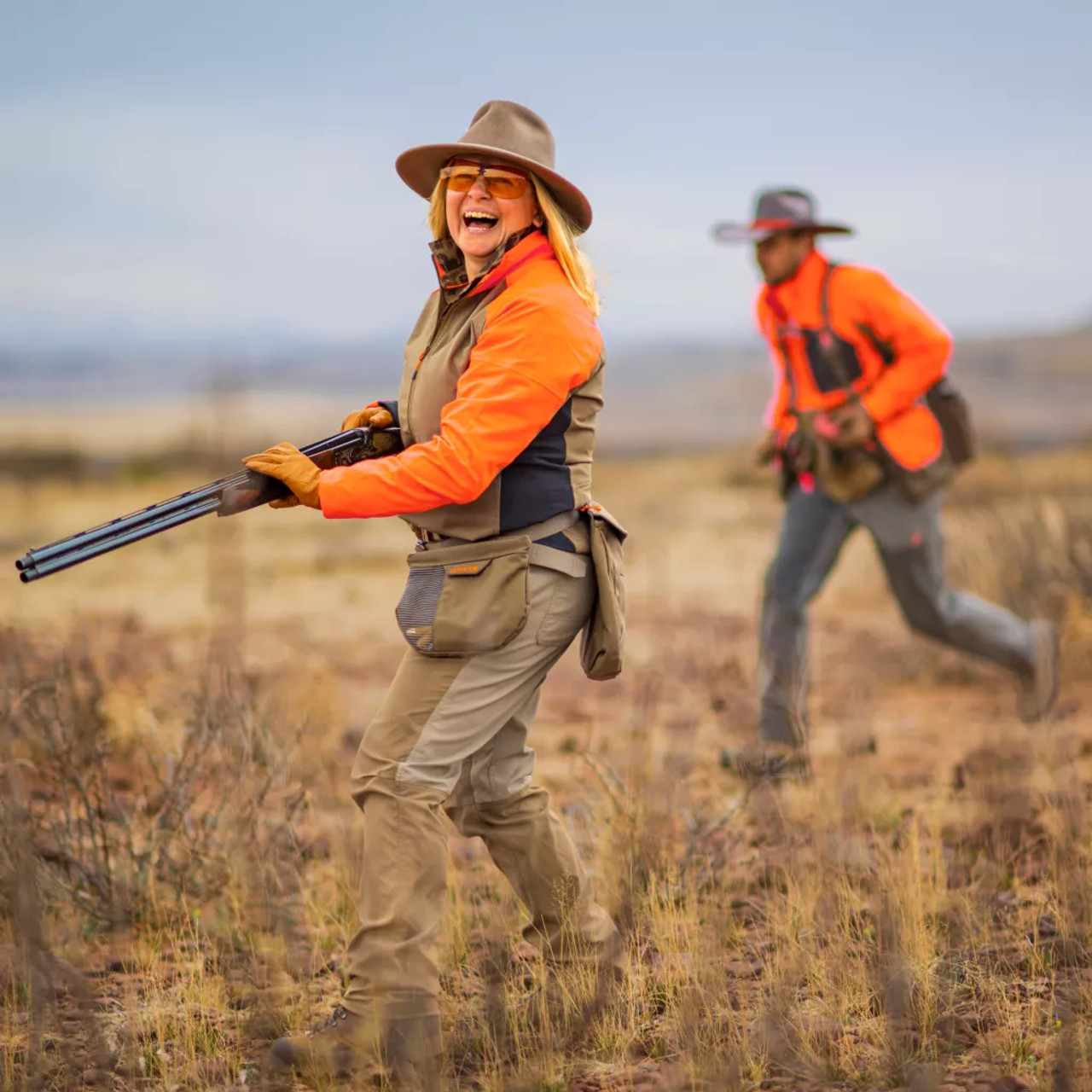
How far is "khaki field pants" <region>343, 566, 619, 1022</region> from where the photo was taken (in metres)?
3.27

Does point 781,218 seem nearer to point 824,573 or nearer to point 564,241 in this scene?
point 824,573

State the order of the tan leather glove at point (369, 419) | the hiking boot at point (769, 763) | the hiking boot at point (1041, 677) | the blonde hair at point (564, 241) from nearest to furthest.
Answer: the blonde hair at point (564, 241), the tan leather glove at point (369, 419), the hiking boot at point (769, 763), the hiking boot at point (1041, 677)

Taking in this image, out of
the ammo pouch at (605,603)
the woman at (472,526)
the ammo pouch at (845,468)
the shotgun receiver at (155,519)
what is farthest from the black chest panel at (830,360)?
the shotgun receiver at (155,519)

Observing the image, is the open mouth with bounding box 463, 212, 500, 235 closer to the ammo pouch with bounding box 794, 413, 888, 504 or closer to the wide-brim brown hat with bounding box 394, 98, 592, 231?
the wide-brim brown hat with bounding box 394, 98, 592, 231

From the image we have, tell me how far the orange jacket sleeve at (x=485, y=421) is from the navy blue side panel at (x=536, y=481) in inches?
4.2

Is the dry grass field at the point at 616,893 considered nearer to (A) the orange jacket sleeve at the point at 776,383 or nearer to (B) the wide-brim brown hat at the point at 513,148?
(B) the wide-brim brown hat at the point at 513,148

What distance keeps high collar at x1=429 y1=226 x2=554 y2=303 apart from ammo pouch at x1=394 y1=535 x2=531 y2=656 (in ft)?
2.08

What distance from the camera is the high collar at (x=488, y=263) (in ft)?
11.3

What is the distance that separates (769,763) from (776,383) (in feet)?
6.57

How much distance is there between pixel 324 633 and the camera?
11430mm

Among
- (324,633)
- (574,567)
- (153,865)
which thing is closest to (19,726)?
(153,865)

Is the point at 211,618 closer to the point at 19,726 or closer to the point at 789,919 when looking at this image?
the point at 19,726

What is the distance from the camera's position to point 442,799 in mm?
3393

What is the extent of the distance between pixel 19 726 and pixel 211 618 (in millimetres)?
6440
